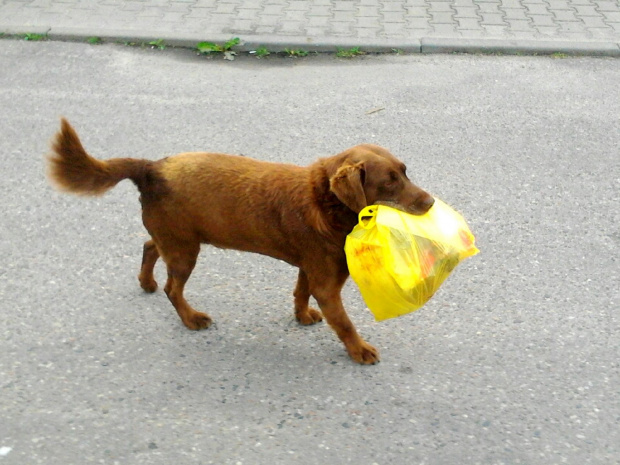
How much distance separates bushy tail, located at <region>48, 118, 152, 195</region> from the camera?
3.65m

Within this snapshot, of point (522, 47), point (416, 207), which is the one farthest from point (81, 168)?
point (522, 47)

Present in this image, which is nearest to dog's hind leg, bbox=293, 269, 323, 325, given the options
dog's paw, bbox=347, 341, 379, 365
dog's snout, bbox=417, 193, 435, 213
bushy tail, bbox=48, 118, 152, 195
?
dog's paw, bbox=347, 341, 379, 365

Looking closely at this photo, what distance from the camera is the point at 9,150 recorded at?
579cm

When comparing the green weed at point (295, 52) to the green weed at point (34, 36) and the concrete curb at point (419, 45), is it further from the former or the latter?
the green weed at point (34, 36)

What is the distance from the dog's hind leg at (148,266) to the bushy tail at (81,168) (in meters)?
0.47

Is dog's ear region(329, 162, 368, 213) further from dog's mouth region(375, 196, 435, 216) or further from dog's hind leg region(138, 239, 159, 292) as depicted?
dog's hind leg region(138, 239, 159, 292)

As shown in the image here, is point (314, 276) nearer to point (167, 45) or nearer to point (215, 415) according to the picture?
point (215, 415)

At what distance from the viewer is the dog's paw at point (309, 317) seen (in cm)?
409

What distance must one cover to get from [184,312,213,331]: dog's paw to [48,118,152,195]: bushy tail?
28.3 inches

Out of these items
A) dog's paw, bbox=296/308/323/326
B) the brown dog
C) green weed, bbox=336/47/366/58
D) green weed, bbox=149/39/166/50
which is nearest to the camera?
the brown dog

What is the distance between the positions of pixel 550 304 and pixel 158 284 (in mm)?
2073

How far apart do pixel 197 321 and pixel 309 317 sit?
0.56m

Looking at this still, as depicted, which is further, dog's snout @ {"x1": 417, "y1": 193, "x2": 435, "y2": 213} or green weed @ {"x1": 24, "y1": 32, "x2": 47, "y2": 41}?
green weed @ {"x1": 24, "y1": 32, "x2": 47, "y2": 41}

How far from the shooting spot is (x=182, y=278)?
3898 mm
